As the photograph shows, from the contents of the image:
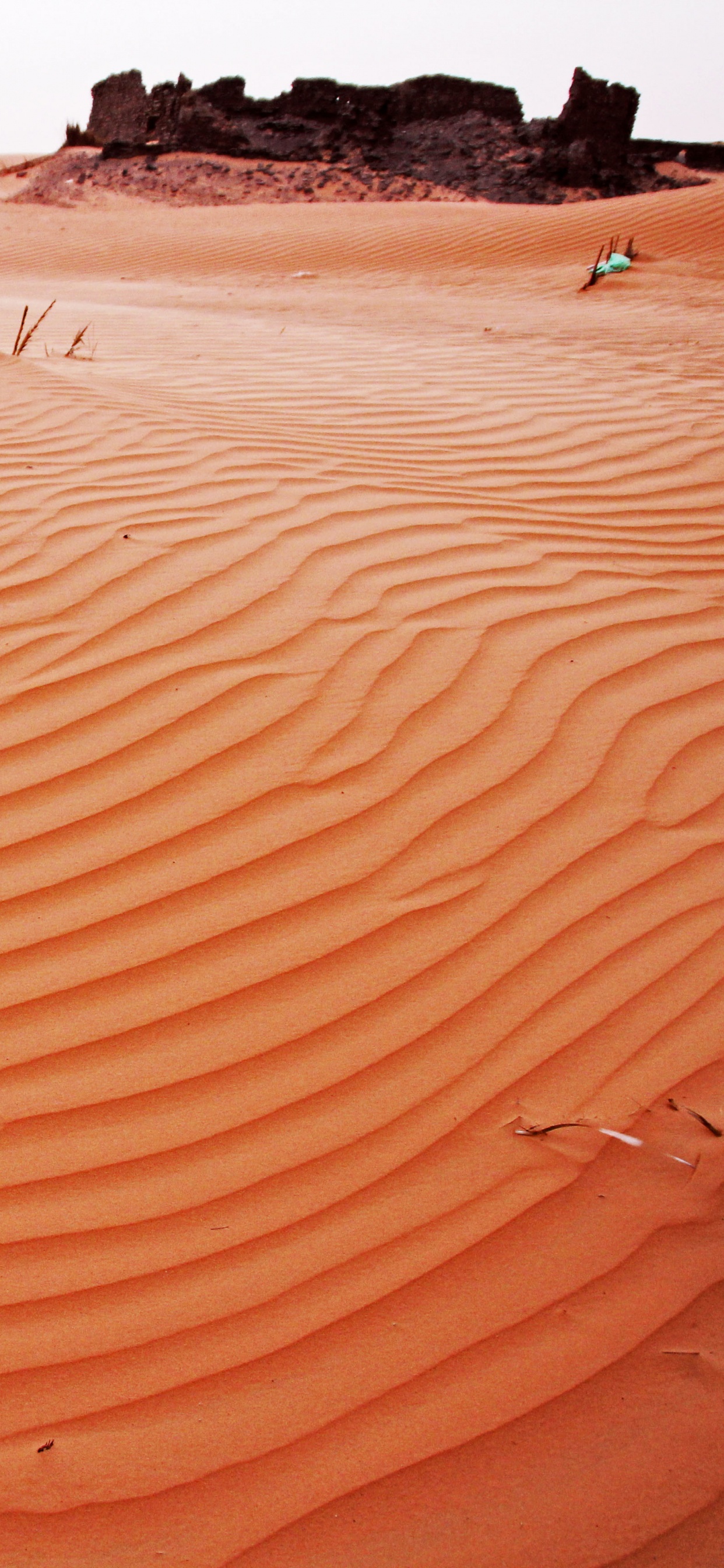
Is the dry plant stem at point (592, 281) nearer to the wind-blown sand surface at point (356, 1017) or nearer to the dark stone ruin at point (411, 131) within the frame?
the wind-blown sand surface at point (356, 1017)

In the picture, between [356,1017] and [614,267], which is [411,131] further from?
[356,1017]

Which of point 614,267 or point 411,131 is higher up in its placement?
point 411,131

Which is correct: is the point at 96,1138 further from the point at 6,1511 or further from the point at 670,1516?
the point at 670,1516

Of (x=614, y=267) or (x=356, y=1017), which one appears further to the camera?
(x=614, y=267)

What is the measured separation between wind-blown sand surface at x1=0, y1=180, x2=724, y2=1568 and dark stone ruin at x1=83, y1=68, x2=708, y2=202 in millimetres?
20548

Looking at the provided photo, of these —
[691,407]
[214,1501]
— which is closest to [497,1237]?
[214,1501]

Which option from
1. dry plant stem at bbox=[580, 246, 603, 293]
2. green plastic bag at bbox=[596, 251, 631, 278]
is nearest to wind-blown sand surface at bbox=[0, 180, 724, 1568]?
dry plant stem at bbox=[580, 246, 603, 293]

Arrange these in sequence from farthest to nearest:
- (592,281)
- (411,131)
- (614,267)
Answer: (411,131) → (614,267) → (592,281)

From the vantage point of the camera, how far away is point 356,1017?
6.37 feet

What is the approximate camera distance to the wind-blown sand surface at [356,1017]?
4.57ft

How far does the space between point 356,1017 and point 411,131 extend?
26071 mm

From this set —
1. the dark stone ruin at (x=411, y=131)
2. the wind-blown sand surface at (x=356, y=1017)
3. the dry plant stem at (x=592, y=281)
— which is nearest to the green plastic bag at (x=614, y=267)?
the dry plant stem at (x=592, y=281)

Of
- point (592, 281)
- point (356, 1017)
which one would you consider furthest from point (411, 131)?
point (356, 1017)

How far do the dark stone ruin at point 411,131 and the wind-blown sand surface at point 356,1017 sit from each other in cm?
2055
